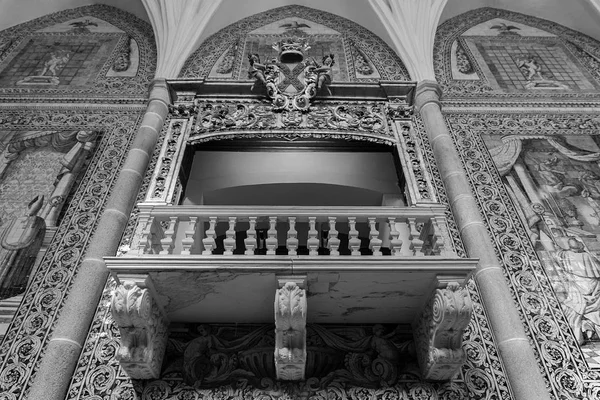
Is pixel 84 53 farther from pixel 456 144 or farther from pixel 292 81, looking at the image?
pixel 456 144

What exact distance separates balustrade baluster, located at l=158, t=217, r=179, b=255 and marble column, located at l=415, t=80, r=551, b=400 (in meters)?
3.37

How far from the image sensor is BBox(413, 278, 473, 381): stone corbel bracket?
473 centimetres

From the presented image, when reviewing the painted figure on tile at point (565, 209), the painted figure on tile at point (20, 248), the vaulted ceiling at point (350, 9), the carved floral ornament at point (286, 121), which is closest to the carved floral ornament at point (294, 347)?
the painted figure on tile at point (565, 209)

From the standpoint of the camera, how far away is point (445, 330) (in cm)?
484

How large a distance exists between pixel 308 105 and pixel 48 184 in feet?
12.1

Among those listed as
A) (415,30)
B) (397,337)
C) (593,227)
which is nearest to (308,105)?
(415,30)

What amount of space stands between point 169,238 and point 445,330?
2.88 meters

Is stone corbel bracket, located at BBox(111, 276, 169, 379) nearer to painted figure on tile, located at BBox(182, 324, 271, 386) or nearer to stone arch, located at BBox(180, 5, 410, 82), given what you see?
painted figure on tile, located at BBox(182, 324, 271, 386)

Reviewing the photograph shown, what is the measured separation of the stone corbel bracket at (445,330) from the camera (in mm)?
4734

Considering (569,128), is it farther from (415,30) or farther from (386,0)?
(386,0)

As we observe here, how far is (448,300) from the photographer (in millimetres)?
4762

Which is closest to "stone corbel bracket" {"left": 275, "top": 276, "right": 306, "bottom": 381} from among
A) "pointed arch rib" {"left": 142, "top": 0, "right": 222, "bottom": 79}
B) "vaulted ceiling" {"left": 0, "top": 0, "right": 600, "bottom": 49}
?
"pointed arch rib" {"left": 142, "top": 0, "right": 222, "bottom": 79}

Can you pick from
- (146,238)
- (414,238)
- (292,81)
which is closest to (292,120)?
(292,81)

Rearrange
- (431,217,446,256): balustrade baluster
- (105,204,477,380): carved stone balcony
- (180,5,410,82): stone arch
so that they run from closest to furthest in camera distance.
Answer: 1. (105,204,477,380): carved stone balcony
2. (431,217,446,256): balustrade baluster
3. (180,5,410,82): stone arch
